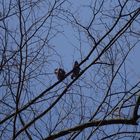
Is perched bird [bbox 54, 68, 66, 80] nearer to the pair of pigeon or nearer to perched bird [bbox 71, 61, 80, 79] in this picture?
the pair of pigeon


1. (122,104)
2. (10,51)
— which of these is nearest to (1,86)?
(10,51)

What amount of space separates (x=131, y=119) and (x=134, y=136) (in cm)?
99

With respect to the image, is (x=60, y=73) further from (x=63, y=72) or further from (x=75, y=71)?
(x=75, y=71)

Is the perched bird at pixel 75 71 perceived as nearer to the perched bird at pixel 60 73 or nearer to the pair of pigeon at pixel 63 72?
the pair of pigeon at pixel 63 72

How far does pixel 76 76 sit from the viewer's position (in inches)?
181

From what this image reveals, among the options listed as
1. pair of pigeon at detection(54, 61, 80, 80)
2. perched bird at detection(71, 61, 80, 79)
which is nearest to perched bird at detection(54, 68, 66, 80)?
pair of pigeon at detection(54, 61, 80, 80)

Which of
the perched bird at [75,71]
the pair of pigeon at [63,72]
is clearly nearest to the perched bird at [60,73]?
the pair of pigeon at [63,72]


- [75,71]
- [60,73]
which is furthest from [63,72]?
[75,71]

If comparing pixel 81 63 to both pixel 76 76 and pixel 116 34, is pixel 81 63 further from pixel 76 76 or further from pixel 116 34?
pixel 116 34

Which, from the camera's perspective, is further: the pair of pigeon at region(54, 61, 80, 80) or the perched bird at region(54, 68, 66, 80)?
the perched bird at region(54, 68, 66, 80)

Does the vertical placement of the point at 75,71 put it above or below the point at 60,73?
below

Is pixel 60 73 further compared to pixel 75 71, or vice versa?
pixel 60 73

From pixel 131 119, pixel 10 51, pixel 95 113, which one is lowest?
pixel 131 119

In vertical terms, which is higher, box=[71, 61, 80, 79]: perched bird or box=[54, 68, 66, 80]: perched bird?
box=[54, 68, 66, 80]: perched bird
